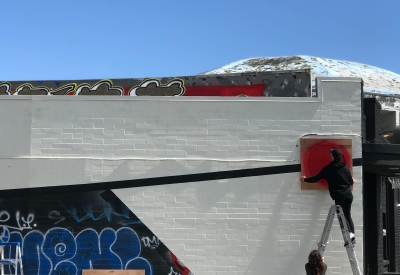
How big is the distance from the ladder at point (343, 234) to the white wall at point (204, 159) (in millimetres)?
475

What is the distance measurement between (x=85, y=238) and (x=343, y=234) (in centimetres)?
435

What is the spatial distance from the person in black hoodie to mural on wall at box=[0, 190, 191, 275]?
9.60 feet

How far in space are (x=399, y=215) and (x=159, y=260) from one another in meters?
6.86

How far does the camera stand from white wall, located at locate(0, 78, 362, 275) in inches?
368

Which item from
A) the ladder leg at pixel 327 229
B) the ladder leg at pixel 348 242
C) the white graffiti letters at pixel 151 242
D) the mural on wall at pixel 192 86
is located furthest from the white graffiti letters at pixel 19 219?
the ladder leg at pixel 348 242

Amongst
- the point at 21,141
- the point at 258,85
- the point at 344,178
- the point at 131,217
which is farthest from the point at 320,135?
the point at 21,141

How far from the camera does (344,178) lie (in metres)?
9.01

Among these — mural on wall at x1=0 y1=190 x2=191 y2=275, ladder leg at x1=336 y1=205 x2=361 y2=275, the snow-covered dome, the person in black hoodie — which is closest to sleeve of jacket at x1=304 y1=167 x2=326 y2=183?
the person in black hoodie

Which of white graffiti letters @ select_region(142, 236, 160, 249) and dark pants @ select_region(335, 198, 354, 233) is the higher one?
dark pants @ select_region(335, 198, 354, 233)

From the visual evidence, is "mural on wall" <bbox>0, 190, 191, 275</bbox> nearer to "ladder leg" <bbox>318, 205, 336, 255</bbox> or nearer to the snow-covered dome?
"ladder leg" <bbox>318, 205, 336, 255</bbox>

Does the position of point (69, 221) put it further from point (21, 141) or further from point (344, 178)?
point (344, 178)

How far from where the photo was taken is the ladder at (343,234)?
8461mm

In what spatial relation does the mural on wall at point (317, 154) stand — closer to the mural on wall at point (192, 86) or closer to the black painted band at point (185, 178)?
the black painted band at point (185, 178)

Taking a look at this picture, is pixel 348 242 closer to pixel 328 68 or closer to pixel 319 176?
pixel 319 176
